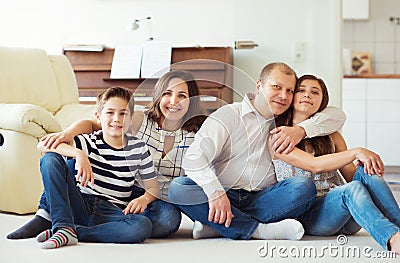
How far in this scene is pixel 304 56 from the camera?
4883 millimetres

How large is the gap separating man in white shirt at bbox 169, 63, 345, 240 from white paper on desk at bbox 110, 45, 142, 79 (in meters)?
2.42

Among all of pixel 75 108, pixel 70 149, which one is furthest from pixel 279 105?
pixel 75 108

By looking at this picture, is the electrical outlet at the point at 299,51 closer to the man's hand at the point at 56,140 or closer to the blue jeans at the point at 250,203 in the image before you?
the blue jeans at the point at 250,203

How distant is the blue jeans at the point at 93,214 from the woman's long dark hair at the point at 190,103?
12.9 inches

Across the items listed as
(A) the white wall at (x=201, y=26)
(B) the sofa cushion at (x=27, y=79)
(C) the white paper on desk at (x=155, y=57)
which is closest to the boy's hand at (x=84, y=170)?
(B) the sofa cushion at (x=27, y=79)

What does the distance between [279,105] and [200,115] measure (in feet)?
0.97

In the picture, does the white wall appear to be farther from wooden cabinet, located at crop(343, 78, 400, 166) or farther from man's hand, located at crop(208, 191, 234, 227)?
man's hand, located at crop(208, 191, 234, 227)

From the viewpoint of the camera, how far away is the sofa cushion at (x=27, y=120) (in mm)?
2967

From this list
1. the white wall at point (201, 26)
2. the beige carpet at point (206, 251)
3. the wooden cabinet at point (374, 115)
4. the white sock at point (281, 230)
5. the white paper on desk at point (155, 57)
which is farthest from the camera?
the wooden cabinet at point (374, 115)

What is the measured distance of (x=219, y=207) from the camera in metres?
2.16

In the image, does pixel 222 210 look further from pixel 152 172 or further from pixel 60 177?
pixel 60 177

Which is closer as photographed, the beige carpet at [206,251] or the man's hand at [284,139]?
the beige carpet at [206,251]

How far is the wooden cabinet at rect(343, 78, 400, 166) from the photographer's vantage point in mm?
5539

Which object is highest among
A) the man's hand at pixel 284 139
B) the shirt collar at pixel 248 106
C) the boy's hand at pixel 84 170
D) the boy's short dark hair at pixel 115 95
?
the boy's short dark hair at pixel 115 95
